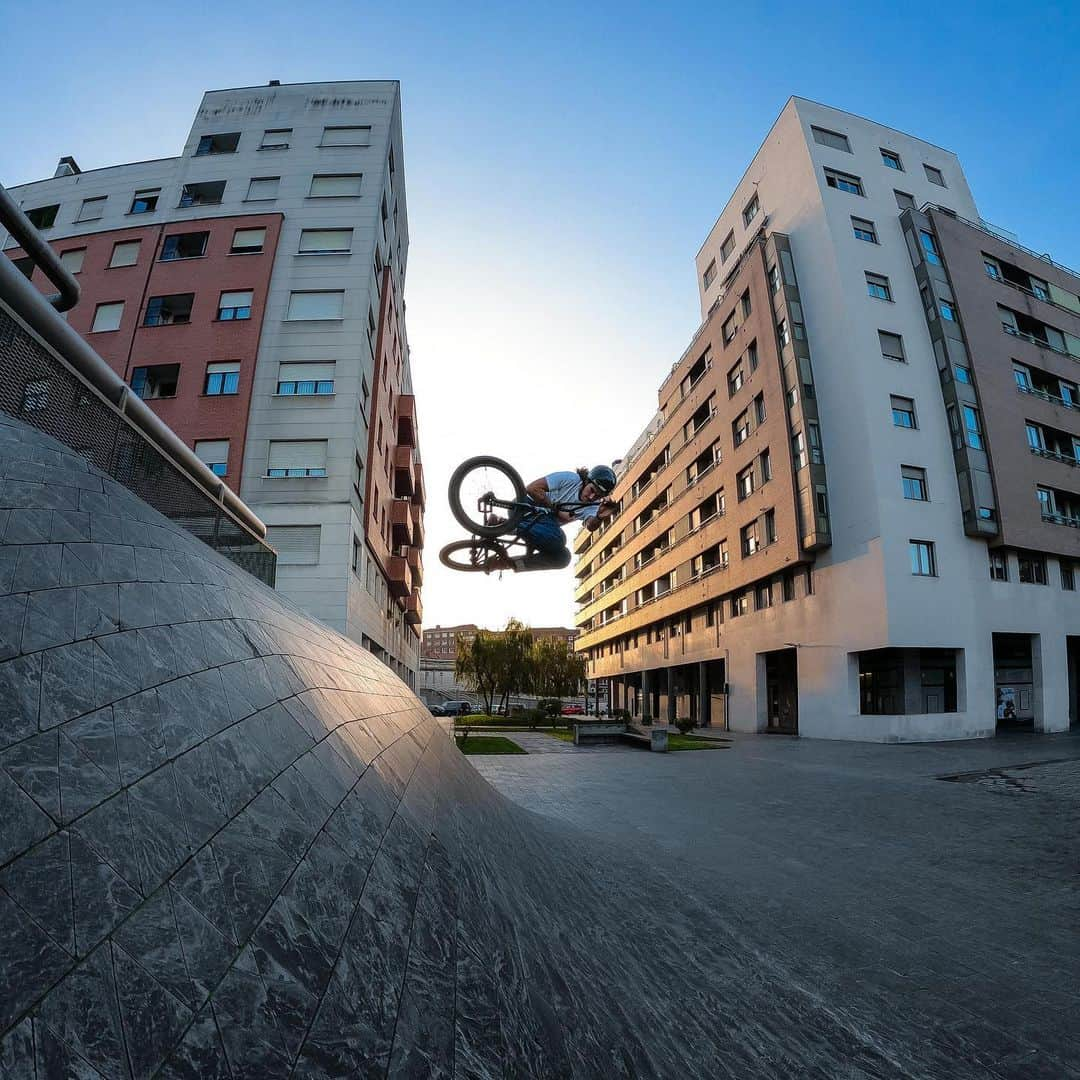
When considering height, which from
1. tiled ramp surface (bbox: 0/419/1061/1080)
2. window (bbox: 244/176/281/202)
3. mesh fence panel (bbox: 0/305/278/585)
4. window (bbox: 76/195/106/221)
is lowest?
tiled ramp surface (bbox: 0/419/1061/1080)

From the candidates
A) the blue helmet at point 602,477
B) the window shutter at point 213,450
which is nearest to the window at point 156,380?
the window shutter at point 213,450

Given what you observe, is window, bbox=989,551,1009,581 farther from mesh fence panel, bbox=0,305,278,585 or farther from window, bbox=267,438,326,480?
mesh fence panel, bbox=0,305,278,585

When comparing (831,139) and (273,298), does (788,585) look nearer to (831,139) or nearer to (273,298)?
(831,139)

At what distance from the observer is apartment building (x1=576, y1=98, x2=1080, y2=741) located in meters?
Answer: 21.9

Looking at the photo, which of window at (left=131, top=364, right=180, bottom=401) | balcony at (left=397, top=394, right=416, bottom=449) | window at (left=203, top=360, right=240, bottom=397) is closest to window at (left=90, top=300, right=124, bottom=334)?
window at (left=131, top=364, right=180, bottom=401)

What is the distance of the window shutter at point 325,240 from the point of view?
919 inches

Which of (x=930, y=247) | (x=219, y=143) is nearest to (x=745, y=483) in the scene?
(x=930, y=247)

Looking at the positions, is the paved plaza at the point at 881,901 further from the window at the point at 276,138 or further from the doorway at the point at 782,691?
the window at the point at 276,138

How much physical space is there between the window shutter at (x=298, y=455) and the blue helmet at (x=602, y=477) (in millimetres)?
13176

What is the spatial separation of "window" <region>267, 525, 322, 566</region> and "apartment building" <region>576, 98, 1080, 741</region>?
17227 mm

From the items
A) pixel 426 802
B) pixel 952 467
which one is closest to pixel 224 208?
pixel 426 802

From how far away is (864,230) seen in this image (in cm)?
2586

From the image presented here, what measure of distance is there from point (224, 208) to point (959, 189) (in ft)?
106

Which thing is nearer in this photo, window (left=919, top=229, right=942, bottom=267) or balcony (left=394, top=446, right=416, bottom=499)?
window (left=919, top=229, right=942, bottom=267)
